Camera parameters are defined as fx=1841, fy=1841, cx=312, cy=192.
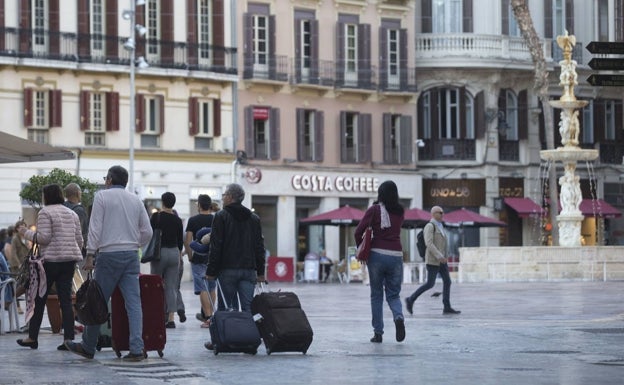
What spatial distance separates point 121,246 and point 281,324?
2.13 m

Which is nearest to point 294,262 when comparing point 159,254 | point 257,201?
point 257,201

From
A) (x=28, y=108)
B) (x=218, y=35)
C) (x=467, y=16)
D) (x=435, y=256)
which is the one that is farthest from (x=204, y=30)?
(x=435, y=256)

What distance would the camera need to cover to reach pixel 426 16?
71375 millimetres

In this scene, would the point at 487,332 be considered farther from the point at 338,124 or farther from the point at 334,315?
the point at 338,124

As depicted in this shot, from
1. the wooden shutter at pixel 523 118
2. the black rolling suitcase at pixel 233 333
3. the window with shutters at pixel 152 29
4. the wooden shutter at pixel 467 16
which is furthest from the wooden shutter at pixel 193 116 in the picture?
the black rolling suitcase at pixel 233 333

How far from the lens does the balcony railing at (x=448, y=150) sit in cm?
7062

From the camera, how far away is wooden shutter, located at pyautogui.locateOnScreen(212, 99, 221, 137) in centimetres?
6431

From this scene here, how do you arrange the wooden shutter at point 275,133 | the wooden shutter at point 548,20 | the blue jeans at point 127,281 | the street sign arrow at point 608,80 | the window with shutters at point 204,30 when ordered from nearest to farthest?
the blue jeans at point 127,281 < the street sign arrow at point 608,80 < the window with shutters at point 204,30 < the wooden shutter at point 275,133 < the wooden shutter at point 548,20

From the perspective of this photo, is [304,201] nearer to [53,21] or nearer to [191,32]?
[191,32]

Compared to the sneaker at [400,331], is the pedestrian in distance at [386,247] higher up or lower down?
higher up

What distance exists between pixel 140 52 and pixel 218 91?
12.5ft

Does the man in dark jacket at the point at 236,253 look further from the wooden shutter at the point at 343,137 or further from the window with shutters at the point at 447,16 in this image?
the window with shutters at the point at 447,16

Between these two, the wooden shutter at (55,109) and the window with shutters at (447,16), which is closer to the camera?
the wooden shutter at (55,109)

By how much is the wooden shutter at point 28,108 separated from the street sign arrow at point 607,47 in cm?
3868
